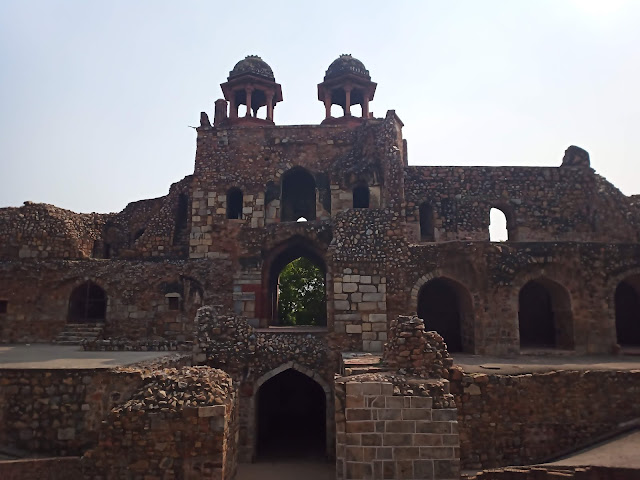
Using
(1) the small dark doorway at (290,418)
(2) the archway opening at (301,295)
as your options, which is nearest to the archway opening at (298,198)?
(1) the small dark doorway at (290,418)

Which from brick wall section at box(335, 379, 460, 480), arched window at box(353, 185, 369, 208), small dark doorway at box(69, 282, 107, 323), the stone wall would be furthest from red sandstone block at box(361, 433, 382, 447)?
small dark doorway at box(69, 282, 107, 323)

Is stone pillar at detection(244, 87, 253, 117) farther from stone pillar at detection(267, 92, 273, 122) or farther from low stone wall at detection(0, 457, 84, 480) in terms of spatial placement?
low stone wall at detection(0, 457, 84, 480)

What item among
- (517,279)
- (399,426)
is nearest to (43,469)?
(399,426)

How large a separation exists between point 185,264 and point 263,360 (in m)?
5.32

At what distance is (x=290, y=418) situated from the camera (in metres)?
16.7

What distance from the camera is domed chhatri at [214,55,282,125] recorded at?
19.5 meters

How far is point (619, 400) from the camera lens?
9.71 metres

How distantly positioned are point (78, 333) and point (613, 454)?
15510 mm

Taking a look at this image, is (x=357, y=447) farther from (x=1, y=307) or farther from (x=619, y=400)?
(x=1, y=307)

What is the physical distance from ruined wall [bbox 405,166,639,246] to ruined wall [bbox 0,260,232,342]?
26.9 ft

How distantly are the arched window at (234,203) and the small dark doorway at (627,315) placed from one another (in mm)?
14036

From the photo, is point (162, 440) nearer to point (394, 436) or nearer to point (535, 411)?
point (394, 436)

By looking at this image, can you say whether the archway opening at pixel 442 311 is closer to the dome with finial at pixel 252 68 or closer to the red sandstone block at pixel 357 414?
the red sandstone block at pixel 357 414

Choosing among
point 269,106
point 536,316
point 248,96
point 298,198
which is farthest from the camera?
point 269,106
